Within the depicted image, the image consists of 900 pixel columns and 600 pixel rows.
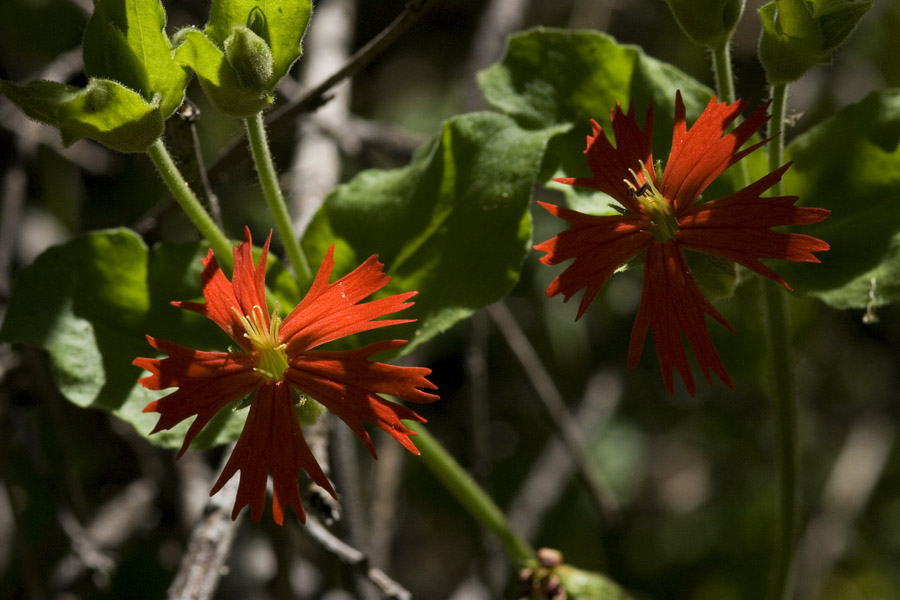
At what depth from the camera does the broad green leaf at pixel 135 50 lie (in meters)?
1.09

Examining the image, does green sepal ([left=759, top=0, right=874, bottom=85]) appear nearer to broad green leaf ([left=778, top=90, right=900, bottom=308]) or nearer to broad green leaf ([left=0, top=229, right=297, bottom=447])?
broad green leaf ([left=778, top=90, right=900, bottom=308])

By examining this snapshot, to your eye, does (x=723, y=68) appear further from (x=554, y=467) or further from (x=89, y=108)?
(x=554, y=467)

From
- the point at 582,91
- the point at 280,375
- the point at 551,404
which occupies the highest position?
the point at 582,91

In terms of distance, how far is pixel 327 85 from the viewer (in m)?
1.50

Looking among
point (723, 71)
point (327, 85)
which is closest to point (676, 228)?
point (723, 71)

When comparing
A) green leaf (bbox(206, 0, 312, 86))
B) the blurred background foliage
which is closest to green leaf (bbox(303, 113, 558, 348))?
green leaf (bbox(206, 0, 312, 86))

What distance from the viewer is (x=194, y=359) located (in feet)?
3.49

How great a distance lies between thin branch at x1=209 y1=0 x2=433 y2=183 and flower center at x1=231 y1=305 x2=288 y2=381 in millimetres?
535

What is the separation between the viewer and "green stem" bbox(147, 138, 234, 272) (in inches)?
43.8

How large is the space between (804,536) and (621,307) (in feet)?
2.77

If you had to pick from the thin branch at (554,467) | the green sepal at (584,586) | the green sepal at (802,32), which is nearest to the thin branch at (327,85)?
the green sepal at (802,32)

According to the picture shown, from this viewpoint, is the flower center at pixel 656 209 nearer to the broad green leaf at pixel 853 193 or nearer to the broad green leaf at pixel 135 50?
the broad green leaf at pixel 853 193

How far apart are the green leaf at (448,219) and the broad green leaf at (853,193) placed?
0.43 meters

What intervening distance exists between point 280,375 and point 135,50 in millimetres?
426
